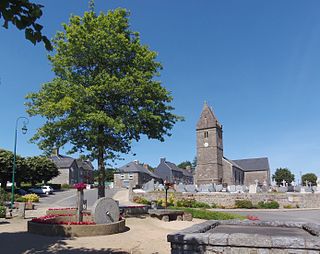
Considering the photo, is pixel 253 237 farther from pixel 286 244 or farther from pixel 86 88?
pixel 86 88

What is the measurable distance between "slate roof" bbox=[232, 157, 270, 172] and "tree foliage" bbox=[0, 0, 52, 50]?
83.1 metres

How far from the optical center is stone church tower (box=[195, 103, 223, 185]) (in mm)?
67375

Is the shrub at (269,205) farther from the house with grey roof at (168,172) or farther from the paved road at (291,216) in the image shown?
the house with grey roof at (168,172)

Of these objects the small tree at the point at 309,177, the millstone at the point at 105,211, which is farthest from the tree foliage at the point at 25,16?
the small tree at the point at 309,177

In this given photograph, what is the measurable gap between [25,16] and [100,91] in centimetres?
1564

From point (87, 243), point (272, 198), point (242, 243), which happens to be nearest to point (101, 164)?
point (87, 243)

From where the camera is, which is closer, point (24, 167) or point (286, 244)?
point (286, 244)

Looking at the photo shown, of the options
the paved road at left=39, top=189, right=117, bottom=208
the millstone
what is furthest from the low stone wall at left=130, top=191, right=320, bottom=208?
the millstone

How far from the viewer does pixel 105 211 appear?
15367mm

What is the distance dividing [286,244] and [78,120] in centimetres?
1409

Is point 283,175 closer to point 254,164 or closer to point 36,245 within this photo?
point 254,164

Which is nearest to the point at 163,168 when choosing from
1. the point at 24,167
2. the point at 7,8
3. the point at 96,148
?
the point at 24,167

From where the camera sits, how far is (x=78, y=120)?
1870 cm

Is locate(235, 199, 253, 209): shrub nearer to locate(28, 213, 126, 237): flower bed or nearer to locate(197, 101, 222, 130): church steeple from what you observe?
locate(28, 213, 126, 237): flower bed
